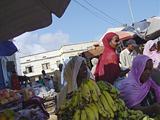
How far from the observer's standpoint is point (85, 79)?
559 centimetres

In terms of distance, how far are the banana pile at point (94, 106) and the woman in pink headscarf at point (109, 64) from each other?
62.3 inches

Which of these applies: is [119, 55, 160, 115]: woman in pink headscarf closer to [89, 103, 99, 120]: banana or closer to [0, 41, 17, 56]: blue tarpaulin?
[89, 103, 99, 120]: banana

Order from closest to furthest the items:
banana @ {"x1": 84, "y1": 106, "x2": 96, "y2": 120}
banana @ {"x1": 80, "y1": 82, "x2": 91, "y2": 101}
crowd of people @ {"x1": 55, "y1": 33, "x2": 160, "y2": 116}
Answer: banana @ {"x1": 84, "y1": 106, "x2": 96, "y2": 120}, banana @ {"x1": 80, "y1": 82, "x2": 91, "y2": 101}, crowd of people @ {"x1": 55, "y1": 33, "x2": 160, "y2": 116}

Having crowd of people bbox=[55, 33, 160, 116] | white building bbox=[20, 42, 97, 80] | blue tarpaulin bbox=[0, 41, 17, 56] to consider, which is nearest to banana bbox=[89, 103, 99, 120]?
crowd of people bbox=[55, 33, 160, 116]

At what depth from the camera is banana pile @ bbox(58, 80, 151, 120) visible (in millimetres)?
5273

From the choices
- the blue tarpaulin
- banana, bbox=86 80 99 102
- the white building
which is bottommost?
the white building

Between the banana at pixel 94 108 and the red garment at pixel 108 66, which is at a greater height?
the red garment at pixel 108 66

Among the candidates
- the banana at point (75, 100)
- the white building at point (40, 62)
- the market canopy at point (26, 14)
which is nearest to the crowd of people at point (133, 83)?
the banana at point (75, 100)

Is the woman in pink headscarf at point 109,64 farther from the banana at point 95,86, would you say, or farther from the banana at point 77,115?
the banana at point 77,115

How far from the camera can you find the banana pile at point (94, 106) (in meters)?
5.27

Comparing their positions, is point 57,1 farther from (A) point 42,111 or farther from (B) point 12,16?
(A) point 42,111

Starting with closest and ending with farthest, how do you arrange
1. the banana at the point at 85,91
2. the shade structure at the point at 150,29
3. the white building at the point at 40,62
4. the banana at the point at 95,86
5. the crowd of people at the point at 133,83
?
the banana at the point at 85,91
the banana at the point at 95,86
the crowd of people at the point at 133,83
the shade structure at the point at 150,29
the white building at the point at 40,62

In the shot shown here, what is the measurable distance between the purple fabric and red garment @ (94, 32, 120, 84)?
94 centimetres

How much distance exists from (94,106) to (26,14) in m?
1.57
